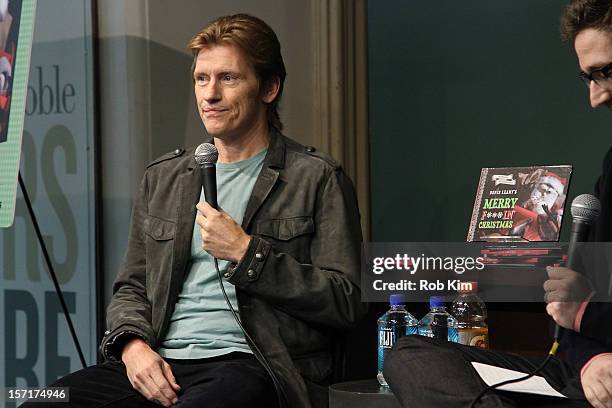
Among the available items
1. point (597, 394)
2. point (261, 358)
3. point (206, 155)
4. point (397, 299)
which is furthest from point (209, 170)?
point (597, 394)

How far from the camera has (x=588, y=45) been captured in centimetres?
198

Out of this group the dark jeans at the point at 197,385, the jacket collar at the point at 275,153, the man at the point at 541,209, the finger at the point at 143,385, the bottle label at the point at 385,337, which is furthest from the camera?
the man at the point at 541,209

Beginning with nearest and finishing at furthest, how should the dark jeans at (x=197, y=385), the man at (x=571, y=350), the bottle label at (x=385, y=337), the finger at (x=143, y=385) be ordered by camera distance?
the man at (x=571, y=350) < the dark jeans at (x=197, y=385) < the finger at (x=143, y=385) < the bottle label at (x=385, y=337)

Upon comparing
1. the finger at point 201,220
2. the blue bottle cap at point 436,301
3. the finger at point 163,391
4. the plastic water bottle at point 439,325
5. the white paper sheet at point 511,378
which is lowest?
the finger at point 163,391

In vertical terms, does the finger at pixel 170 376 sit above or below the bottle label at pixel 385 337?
below

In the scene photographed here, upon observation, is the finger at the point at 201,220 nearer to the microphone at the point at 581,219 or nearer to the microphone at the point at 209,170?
the microphone at the point at 209,170

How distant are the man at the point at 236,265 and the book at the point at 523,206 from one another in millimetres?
652

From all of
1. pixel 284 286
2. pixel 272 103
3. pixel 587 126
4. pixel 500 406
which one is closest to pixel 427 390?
pixel 500 406

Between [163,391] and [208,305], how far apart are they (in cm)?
24

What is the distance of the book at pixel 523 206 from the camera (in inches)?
117

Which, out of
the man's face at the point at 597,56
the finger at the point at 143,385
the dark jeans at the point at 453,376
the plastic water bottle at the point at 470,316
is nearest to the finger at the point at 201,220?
the finger at the point at 143,385

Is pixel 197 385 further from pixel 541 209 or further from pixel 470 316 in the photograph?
pixel 541 209

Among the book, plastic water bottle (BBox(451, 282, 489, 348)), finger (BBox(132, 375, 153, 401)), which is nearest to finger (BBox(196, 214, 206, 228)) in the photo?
finger (BBox(132, 375, 153, 401))

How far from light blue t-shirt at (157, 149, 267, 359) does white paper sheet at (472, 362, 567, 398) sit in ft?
1.84
